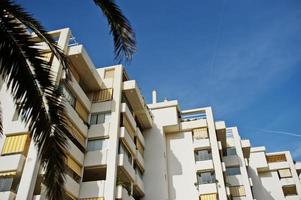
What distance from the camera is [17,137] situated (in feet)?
57.0

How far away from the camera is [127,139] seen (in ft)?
77.6

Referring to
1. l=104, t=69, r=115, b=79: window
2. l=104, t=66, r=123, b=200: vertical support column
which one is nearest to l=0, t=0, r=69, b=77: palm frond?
l=104, t=66, r=123, b=200: vertical support column

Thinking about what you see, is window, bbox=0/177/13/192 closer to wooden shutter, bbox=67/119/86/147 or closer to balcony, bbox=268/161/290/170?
wooden shutter, bbox=67/119/86/147

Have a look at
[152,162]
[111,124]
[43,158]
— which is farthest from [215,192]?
[43,158]

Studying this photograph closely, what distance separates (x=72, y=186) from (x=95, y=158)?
286 cm

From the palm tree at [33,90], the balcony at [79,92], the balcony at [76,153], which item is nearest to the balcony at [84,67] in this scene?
the balcony at [79,92]

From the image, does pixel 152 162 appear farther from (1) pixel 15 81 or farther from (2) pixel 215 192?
(1) pixel 15 81

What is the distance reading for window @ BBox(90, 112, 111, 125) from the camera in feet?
76.4

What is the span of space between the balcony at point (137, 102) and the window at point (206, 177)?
7100 mm

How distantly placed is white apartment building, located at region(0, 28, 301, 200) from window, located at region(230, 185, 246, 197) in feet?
0.34

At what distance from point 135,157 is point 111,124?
4672 mm

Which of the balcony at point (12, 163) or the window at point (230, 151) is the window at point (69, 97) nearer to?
the balcony at point (12, 163)

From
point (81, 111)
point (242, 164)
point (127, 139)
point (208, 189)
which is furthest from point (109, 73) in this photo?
point (242, 164)

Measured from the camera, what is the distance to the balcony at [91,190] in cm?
1917
